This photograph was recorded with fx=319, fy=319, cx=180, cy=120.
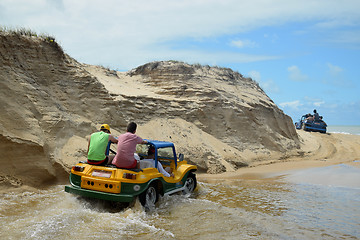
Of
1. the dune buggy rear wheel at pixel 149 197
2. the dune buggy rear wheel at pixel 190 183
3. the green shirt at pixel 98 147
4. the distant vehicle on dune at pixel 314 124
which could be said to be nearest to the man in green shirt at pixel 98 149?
the green shirt at pixel 98 147

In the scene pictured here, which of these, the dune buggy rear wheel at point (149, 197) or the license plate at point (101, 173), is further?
the dune buggy rear wheel at point (149, 197)

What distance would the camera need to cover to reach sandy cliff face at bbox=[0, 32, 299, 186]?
27.8ft

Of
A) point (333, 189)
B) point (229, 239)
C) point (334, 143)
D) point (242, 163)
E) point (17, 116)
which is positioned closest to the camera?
point (229, 239)

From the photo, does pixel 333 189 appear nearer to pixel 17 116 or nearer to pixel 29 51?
pixel 17 116

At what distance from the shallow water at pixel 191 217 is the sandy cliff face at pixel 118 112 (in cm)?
130

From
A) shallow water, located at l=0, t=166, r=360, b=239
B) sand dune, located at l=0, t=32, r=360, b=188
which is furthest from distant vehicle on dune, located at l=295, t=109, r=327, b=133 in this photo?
shallow water, located at l=0, t=166, r=360, b=239

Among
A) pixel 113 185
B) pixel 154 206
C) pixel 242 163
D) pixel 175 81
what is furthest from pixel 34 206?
pixel 175 81

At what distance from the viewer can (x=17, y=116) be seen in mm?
8516

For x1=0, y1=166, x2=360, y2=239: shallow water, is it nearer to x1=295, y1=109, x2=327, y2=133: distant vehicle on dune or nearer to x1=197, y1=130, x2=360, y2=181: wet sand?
x1=197, y1=130, x2=360, y2=181: wet sand

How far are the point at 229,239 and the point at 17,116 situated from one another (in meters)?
6.52

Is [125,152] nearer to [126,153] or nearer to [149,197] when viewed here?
[126,153]

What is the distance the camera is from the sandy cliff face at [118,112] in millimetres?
8484

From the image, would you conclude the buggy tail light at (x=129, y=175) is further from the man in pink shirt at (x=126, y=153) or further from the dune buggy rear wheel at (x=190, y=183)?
the dune buggy rear wheel at (x=190, y=183)

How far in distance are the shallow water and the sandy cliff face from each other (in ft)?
4.26
